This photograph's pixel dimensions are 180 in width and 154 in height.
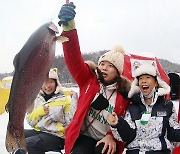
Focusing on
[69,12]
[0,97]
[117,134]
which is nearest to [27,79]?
[69,12]

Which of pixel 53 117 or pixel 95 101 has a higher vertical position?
pixel 95 101

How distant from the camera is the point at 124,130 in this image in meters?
3.12

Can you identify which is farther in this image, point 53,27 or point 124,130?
point 124,130

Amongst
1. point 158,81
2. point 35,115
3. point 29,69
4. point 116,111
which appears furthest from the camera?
point 35,115

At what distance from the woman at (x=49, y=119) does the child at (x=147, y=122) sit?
127cm

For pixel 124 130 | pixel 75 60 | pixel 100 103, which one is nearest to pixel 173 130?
pixel 124 130

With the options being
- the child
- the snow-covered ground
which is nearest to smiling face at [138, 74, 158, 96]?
the child

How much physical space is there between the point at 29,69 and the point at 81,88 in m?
1.41

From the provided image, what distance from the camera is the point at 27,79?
2127 mm

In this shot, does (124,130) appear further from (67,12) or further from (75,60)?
(67,12)

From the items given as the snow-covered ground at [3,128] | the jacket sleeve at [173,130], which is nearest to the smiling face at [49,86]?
the snow-covered ground at [3,128]

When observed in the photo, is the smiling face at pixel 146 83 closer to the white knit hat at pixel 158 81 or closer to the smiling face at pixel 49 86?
the white knit hat at pixel 158 81

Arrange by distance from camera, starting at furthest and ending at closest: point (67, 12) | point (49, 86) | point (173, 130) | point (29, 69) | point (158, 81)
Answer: point (49, 86) < point (158, 81) < point (173, 130) < point (67, 12) < point (29, 69)

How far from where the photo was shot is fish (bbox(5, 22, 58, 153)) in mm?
2129
